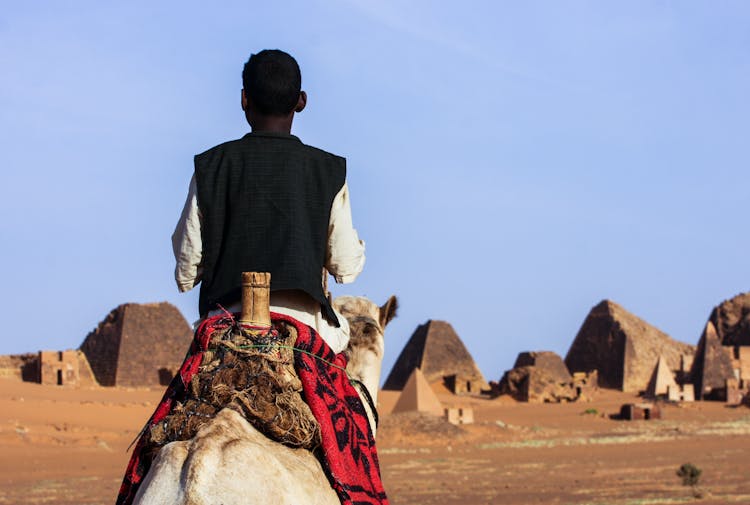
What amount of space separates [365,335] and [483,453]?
2285cm

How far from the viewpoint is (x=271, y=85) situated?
4.35m

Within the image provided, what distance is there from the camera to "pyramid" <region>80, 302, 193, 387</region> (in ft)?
194

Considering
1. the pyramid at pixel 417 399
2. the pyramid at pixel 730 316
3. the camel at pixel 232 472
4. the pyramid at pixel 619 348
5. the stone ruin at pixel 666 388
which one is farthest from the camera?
the pyramid at pixel 730 316

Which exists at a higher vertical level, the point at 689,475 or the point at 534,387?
the point at 534,387

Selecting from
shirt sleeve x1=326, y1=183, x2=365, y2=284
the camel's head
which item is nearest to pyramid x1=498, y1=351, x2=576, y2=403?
the camel's head

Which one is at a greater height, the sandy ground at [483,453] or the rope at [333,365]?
the rope at [333,365]

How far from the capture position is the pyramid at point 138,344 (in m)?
59.3

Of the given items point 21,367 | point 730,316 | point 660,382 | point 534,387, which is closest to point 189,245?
point 21,367

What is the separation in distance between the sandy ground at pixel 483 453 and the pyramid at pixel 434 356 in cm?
2490

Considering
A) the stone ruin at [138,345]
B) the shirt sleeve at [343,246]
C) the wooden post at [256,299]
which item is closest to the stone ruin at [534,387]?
the stone ruin at [138,345]

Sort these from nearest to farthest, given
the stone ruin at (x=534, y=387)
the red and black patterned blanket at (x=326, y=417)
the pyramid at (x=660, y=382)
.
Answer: the red and black patterned blanket at (x=326, y=417) < the stone ruin at (x=534, y=387) < the pyramid at (x=660, y=382)

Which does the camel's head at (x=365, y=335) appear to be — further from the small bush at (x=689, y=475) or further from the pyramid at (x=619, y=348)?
the pyramid at (x=619, y=348)

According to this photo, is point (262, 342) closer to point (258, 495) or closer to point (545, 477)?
point (258, 495)

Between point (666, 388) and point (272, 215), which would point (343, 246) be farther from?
point (666, 388)
